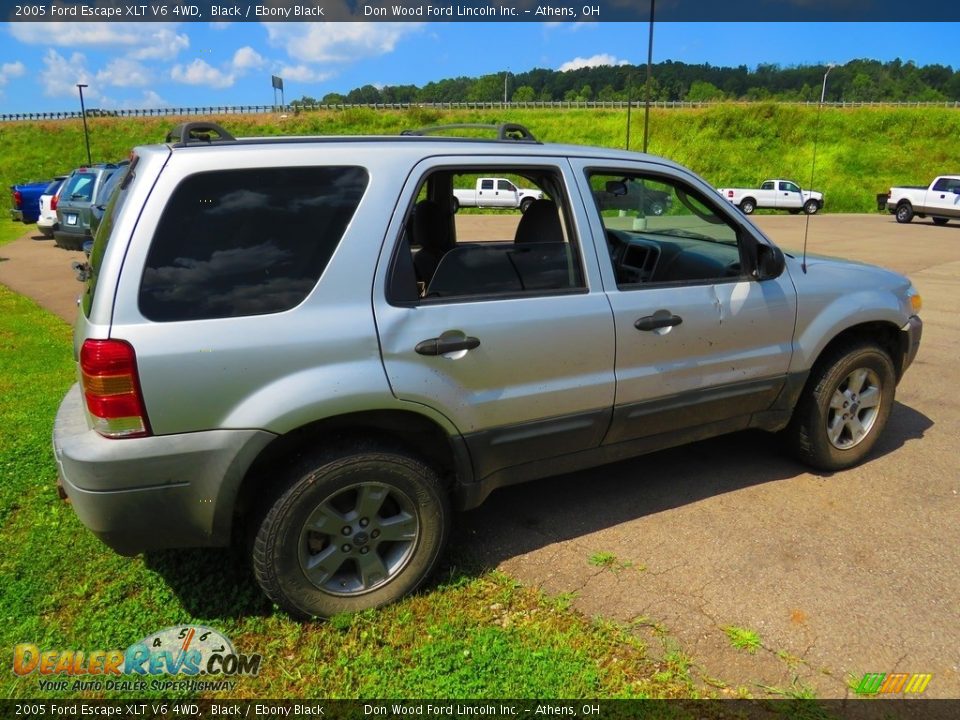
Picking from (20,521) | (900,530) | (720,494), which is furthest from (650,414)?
(20,521)

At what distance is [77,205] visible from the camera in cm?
1352

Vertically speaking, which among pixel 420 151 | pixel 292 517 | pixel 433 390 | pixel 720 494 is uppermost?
pixel 420 151

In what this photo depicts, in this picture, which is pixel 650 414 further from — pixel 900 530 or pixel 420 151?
pixel 420 151

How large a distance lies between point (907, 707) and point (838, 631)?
0.41 m

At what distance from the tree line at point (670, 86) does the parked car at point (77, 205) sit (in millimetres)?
11916

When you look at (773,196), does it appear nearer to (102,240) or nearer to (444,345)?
(444,345)

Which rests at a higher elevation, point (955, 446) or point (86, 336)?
point (86, 336)

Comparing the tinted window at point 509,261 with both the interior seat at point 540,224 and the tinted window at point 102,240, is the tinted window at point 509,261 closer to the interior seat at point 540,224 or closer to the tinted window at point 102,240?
the interior seat at point 540,224

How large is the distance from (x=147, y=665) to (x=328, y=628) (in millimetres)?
664

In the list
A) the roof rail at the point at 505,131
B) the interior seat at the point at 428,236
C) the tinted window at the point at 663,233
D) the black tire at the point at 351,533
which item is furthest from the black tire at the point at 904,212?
the black tire at the point at 351,533

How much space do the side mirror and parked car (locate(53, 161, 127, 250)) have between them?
11.9 meters

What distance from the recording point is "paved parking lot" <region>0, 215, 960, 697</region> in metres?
2.73

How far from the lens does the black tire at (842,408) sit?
4.09 m

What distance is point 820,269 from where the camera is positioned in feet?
13.2
